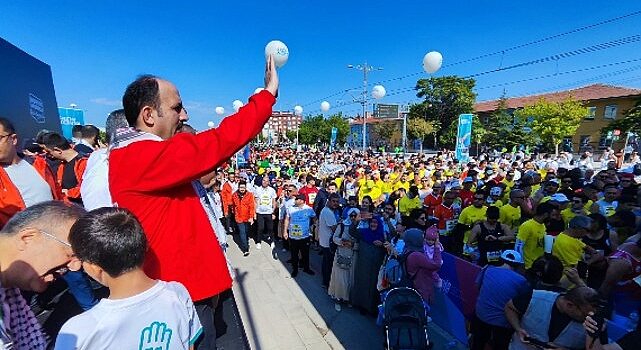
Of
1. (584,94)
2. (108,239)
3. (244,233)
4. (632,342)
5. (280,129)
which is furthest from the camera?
(280,129)

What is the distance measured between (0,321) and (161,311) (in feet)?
1.57

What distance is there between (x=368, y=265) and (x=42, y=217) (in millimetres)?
4708

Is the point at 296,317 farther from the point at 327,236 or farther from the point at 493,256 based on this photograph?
the point at 493,256

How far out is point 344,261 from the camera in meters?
5.64

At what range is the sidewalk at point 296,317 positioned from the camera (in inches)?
179

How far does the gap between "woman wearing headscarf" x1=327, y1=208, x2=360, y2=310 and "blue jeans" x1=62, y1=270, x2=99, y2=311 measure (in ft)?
11.4

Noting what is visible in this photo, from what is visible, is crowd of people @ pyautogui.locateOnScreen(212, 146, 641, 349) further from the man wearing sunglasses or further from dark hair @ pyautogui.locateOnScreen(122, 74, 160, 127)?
the man wearing sunglasses

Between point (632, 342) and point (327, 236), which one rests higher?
point (632, 342)

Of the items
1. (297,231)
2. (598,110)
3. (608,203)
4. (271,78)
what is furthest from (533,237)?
(598,110)

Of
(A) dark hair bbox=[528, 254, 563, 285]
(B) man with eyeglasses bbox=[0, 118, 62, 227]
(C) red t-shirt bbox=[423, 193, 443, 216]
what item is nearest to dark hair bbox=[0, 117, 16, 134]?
(B) man with eyeglasses bbox=[0, 118, 62, 227]

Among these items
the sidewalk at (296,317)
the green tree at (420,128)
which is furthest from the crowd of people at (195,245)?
the green tree at (420,128)

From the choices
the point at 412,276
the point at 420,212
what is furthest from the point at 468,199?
the point at 412,276

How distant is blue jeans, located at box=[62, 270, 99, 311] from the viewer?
3.65 m

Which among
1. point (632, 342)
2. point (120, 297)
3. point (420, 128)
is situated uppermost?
point (420, 128)
